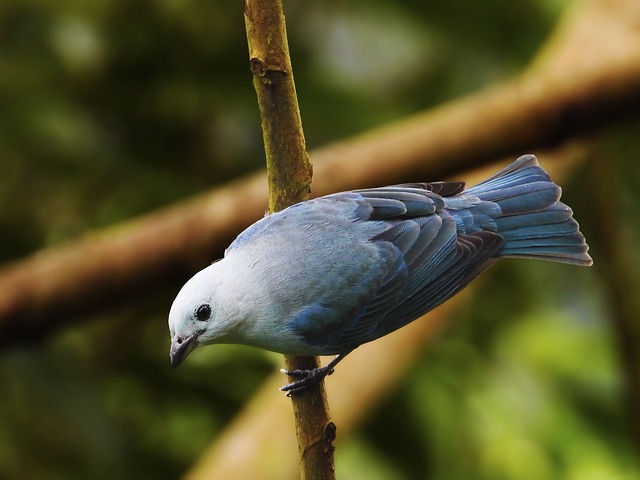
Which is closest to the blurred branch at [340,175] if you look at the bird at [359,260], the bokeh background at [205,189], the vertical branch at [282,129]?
the bokeh background at [205,189]

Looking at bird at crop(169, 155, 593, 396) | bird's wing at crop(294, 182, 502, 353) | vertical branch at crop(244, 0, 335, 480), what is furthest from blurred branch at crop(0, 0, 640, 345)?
vertical branch at crop(244, 0, 335, 480)

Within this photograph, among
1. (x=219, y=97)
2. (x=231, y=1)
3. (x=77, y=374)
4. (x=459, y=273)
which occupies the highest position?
(x=231, y=1)

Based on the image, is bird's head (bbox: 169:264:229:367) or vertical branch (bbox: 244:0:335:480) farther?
bird's head (bbox: 169:264:229:367)

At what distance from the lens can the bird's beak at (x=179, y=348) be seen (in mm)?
1900

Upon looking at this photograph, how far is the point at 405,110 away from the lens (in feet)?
18.2

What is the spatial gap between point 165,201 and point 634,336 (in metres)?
2.43

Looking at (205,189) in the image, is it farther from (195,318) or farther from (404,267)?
(195,318)

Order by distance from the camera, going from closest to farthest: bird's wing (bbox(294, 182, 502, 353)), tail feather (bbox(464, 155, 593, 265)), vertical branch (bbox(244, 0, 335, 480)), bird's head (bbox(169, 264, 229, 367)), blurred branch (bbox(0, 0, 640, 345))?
vertical branch (bbox(244, 0, 335, 480)) < bird's head (bbox(169, 264, 229, 367)) < bird's wing (bbox(294, 182, 502, 353)) < tail feather (bbox(464, 155, 593, 265)) < blurred branch (bbox(0, 0, 640, 345))

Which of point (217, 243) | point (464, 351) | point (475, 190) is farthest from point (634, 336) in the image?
point (475, 190)

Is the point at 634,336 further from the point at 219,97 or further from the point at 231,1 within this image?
the point at 231,1

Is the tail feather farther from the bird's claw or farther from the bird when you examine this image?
the bird's claw

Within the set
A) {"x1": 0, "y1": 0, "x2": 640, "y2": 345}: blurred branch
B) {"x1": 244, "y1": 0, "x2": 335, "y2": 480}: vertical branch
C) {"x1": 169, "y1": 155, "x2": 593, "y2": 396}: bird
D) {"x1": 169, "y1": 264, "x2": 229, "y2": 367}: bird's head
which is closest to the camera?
{"x1": 244, "y1": 0, "x2": 335, "y2": 480}: vertical branch

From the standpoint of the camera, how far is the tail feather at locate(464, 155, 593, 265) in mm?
2307

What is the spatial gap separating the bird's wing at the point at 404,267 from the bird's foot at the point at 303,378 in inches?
4.5
